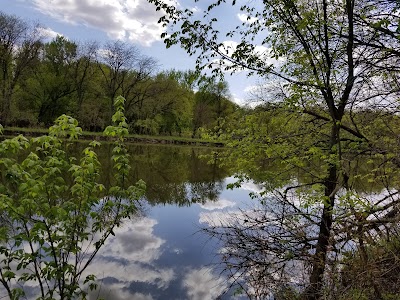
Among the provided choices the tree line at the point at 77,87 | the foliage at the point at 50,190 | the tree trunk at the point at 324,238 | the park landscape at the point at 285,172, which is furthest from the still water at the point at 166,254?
the tree line at the point at 77,87

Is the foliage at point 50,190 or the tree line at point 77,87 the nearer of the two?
the foliage at point 50,190

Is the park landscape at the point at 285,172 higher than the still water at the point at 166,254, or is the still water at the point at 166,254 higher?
the park landscape at the point at 285,172

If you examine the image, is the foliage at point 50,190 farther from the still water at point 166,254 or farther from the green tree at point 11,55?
the green tree at point 11,55

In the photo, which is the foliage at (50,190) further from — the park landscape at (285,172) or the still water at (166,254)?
the still water at (166,254)

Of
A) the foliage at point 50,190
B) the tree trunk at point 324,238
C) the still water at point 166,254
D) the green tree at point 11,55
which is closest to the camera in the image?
the foliage at point 50,190

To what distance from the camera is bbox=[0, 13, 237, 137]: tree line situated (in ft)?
151

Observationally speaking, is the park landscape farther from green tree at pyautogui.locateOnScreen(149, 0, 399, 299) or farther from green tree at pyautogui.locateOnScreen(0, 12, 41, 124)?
green tree at pyautogui.locateOnScreen(0, 12, 41, 124)

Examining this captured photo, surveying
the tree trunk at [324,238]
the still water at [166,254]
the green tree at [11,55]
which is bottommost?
the still water at [166,254]

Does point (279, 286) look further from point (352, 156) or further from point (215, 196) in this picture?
point (215, 196)

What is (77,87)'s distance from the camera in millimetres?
55812

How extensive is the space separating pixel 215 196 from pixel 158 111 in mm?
46166

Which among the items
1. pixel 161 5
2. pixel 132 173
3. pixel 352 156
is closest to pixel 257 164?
pixel 352 156

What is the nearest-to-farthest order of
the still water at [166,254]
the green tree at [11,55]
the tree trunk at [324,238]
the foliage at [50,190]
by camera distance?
the foliage at [50,190] → the tree trunk at [324,238] → the still water at [166,254] → the green tree at [11,55]

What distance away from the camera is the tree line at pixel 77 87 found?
45875 mm
